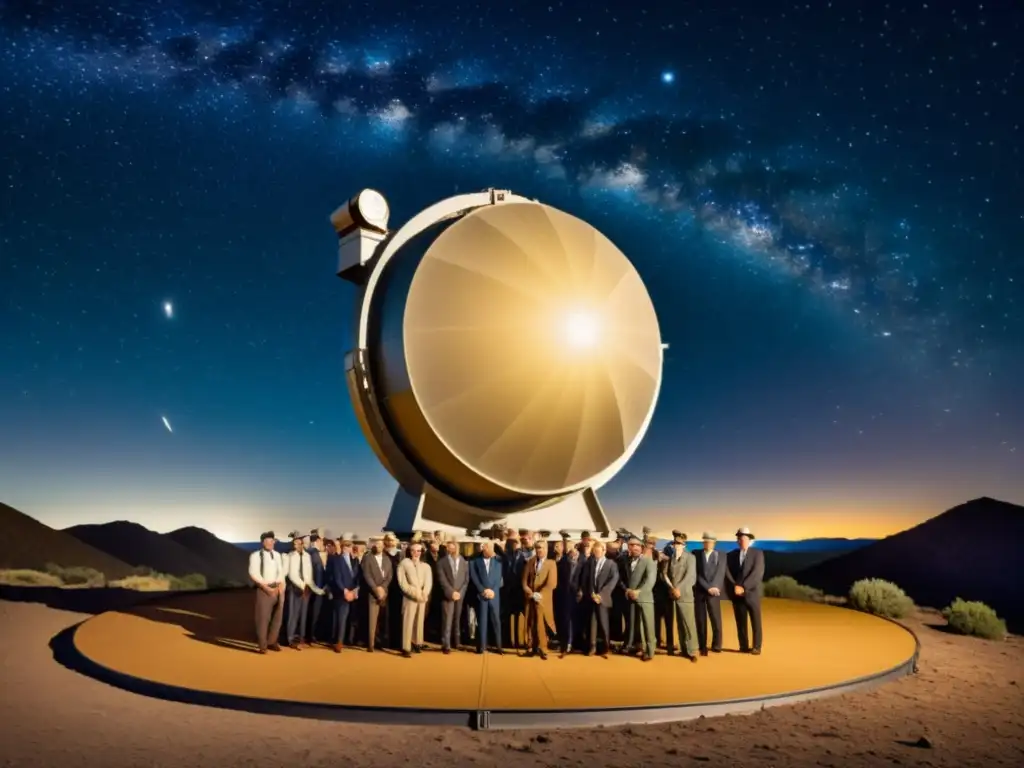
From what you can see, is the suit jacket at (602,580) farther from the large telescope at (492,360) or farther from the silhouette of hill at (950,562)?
the silhouette of hill at (950,562)

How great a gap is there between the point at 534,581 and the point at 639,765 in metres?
4.05

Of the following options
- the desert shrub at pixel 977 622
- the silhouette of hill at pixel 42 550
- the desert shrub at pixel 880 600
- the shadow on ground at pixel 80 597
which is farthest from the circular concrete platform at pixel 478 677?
the silhouette of hill at pixel 42 550

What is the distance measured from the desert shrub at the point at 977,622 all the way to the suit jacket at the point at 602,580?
770 cm

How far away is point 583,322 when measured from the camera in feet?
40.3

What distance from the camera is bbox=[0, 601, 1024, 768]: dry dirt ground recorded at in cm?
616

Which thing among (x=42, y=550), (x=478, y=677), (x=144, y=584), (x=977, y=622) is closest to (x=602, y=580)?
(x=478, y=677)

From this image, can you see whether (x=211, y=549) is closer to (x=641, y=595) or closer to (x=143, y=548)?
(x=143, y=548)

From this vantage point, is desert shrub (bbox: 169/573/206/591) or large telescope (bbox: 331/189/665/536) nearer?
large telescope (bbox: 331/189/665/536)

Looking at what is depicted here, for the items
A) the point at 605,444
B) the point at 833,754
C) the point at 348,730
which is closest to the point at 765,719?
the point at 833,754

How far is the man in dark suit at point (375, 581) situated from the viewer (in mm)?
9969

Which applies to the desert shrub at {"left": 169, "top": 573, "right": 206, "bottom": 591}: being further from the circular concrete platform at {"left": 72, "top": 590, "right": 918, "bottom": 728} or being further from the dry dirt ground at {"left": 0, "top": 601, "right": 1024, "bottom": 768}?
the dry dirt ground at {"left": 0, "top": 601, "right": 1024, "bottom": 768}

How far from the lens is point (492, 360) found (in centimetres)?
1171

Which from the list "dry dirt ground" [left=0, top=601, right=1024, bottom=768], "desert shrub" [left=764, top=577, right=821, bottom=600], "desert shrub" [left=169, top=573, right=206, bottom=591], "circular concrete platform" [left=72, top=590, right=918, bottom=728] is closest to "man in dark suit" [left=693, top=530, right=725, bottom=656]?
"circular concrete platform" [left=72, top=590, right=918, bottom=728]

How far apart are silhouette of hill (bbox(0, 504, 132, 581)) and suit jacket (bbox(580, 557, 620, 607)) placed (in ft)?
85.9
